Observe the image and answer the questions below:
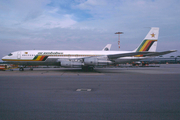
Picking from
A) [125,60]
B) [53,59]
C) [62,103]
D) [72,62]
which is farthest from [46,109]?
[125,60]

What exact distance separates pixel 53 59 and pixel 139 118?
62.6 feet

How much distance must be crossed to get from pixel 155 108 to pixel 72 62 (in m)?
15.7

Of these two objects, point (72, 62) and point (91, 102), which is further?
point (72, 62)

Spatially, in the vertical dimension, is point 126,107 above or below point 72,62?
below

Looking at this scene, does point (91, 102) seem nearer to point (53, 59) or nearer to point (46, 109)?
point (46, 109)

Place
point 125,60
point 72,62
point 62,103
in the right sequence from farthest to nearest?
point 125,60
point 72,62
point 62,103

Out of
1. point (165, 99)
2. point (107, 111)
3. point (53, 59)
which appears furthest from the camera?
point (53, 59)

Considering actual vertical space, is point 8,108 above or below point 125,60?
below

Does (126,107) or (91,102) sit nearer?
(126,107)

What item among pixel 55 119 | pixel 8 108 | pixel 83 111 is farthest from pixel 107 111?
pixel 8 108

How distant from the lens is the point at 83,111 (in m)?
4.54

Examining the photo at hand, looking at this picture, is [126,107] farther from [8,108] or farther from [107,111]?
[8,108]

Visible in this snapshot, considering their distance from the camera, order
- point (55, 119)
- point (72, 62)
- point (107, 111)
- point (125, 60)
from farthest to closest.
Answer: point (125, 60), point (72, 62), point (107, 111), point (55, 119)

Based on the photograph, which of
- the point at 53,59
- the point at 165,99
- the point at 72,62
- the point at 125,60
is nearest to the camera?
the point at 165,99
